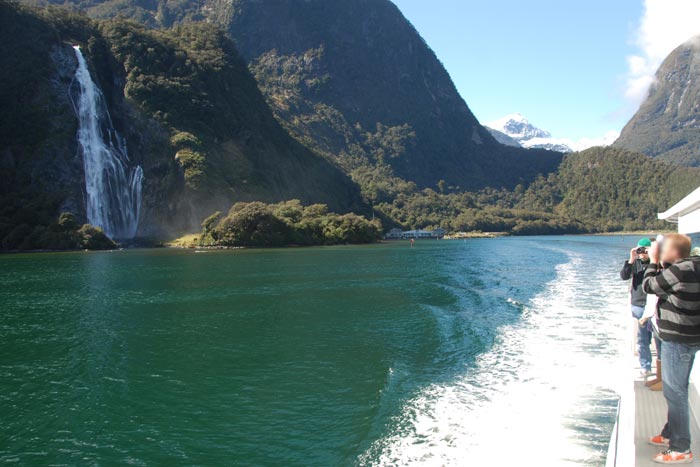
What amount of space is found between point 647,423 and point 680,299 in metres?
2.29

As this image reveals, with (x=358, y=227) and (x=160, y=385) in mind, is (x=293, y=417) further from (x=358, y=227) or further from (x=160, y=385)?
(x=358, y=227)

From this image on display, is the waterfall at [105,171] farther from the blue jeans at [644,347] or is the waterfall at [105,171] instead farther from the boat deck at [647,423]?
the boat deck at [647,423]

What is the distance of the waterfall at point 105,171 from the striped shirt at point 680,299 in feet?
359

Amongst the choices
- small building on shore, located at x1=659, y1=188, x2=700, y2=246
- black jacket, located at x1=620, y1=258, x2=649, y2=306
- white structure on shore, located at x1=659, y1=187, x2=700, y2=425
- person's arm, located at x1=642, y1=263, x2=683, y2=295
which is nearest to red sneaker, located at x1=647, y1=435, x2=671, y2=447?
white structure on shore, located at x1=659, y1=187, x2=700, y2=425

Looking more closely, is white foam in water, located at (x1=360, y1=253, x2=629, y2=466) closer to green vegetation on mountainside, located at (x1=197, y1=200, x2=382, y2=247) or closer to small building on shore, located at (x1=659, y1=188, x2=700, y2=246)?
small building on shore, located at (x1=659, y1=188, x2=700, y2=246)

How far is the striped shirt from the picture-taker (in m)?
6.43

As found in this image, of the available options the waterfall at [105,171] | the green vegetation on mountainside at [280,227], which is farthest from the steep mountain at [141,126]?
the green vegetation on mountainside at [280,227]

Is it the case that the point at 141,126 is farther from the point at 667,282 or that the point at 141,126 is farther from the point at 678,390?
the point at 678,390

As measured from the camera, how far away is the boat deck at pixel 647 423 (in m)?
6.76

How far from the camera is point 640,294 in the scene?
11398 millimetres

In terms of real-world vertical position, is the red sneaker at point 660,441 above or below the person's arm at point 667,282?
below

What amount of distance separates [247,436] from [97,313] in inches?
726

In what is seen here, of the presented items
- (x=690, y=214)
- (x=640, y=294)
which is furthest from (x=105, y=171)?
(x=690, y=214)

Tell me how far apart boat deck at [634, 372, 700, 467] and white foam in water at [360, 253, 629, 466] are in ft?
3.27
